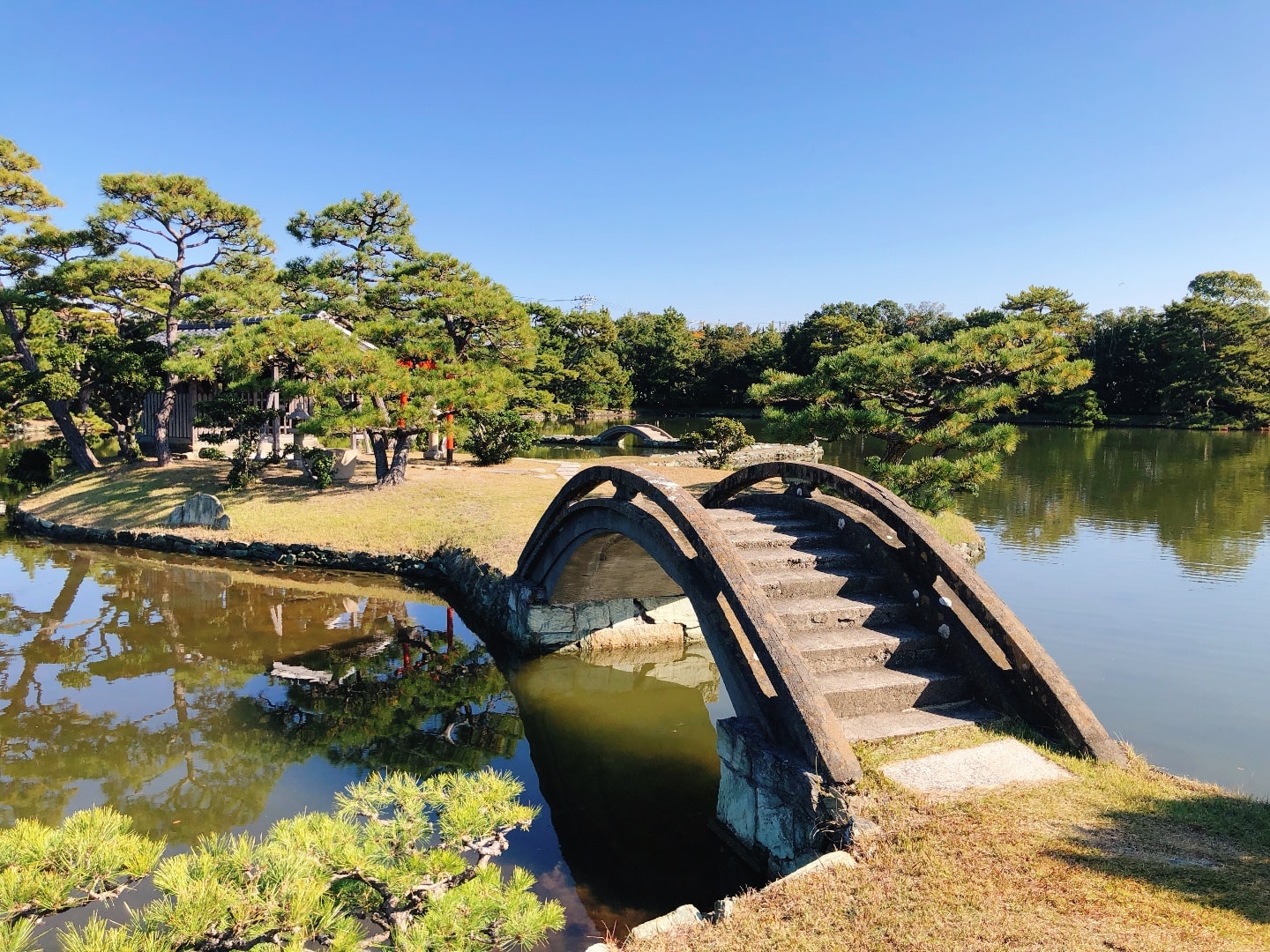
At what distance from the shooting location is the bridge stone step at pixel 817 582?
20.2 ft

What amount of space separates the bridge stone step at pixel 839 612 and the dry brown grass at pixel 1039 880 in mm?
1548

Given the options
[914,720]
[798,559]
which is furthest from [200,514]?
[914,720]

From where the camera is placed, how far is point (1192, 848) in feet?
12.4

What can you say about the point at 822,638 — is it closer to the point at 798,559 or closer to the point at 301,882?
the point at 798,559

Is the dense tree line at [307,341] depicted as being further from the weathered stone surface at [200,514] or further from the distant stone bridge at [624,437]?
the distant stone bridge at [624,437]

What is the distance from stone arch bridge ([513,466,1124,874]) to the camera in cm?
471

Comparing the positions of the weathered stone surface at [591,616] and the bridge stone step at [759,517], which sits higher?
the bridge stone step at [759,517]

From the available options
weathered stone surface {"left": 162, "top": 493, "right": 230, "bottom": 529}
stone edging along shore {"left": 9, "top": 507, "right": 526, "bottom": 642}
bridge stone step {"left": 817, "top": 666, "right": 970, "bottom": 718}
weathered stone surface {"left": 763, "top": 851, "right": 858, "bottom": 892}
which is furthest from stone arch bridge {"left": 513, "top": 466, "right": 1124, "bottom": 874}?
weathered stone surface {"left": 162, "top": 493, "right": 230, "bottom": 529}

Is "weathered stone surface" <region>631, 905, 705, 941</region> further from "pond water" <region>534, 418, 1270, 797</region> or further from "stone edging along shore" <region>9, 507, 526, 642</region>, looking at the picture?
"stone edging along shore" <region>9, 507, 526, 642</region>

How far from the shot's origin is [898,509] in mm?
6363

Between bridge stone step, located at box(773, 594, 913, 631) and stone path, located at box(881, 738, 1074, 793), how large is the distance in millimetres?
1369

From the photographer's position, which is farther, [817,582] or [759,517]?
[759,517]

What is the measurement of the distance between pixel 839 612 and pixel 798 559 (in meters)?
0.75

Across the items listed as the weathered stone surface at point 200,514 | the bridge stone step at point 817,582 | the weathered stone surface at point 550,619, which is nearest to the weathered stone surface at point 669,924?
the bridge stone step at point 817,582
